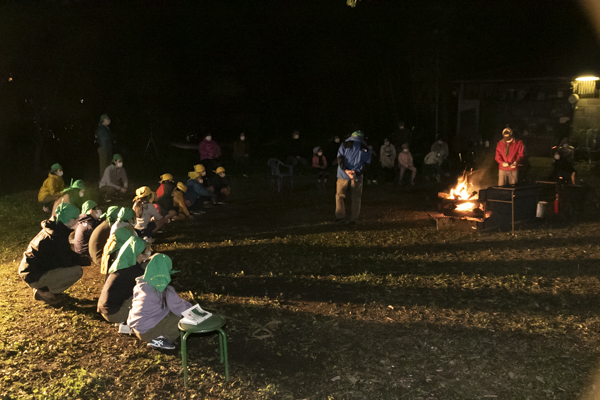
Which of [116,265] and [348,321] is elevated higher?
[116,265]

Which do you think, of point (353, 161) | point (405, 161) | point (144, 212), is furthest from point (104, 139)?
point (405, 161)

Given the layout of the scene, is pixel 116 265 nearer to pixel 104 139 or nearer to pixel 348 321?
pixel 348 321

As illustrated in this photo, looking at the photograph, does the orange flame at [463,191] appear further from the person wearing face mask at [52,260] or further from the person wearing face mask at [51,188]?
the person wearing face mask at [51,188]

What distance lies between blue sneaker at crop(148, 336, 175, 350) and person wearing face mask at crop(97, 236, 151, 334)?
2.05ft

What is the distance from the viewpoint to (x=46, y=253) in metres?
6.80

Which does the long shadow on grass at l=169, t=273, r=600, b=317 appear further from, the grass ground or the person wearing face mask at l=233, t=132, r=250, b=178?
the person wearing face mask at l=233, t=132, r=250, b=178

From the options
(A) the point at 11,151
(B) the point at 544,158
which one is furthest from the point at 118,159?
(B) the point at 544,158

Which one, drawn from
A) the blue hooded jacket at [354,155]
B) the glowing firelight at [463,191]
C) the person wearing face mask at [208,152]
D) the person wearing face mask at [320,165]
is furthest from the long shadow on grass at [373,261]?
the person wearing face mask at [208,152]

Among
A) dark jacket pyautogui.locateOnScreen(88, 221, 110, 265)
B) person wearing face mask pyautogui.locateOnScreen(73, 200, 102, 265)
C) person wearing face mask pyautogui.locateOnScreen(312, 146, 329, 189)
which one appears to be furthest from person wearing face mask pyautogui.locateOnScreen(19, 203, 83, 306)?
person wearing face mask pyautogui.locateOnScreen(312, 146, 329, 189)

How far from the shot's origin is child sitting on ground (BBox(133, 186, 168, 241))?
8.88 m

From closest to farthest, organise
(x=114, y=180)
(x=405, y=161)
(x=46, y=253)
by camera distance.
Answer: (x=46, y=253), (x=114, y=180), (x=405, y=161)

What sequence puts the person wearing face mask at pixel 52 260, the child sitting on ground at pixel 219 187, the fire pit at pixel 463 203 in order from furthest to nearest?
the child sitting on ground at pixel 219 187 < the fire pit at pixel 463 203 < the person wearing face mask at pixel 52 260

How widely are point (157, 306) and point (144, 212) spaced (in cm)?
428

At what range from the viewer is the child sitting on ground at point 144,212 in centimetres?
888
